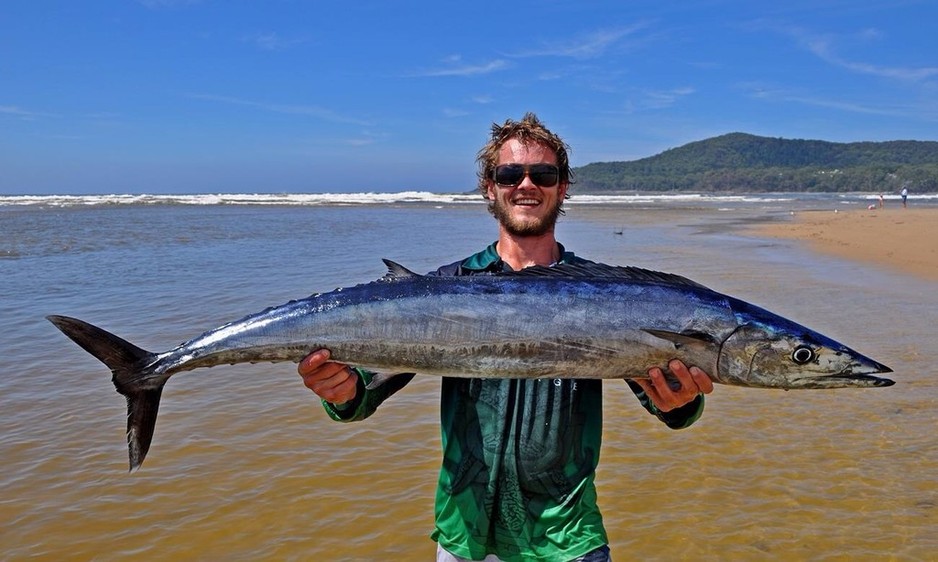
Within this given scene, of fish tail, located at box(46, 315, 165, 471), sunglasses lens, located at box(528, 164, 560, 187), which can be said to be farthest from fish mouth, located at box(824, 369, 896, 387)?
fish tail, located at box(46, 315, 165, 471)

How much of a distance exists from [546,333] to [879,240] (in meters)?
23.4

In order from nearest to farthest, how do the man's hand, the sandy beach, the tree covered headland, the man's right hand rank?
the man's hand
the man's right hand
the sandy beach
the tree covered headland

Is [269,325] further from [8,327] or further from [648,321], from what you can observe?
[8,327]

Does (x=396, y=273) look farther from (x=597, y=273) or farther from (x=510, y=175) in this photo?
(x=597, y=273)

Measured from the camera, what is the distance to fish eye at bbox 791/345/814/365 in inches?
113

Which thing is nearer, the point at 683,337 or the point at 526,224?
the point at 683,337

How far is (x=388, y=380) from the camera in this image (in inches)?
121

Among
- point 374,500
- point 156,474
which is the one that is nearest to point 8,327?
point 156,474

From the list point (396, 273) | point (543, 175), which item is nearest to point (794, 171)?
point (543, 175)

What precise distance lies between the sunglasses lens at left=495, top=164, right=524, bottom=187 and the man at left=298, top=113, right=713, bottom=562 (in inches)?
39.5

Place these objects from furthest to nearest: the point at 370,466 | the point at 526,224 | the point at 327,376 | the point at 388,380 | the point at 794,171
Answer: the point at 794,171
the point at 370,466
the point at 526,224
the point at 388,380
the point at 327,376

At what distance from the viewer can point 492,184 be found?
3539 millimetres

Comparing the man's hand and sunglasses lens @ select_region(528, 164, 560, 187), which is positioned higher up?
sunglasses lens @ select_region(528, 164, 560, 187)

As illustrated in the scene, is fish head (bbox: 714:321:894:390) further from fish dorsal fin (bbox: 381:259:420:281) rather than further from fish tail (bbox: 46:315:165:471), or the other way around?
fish tail (bbox: 46:315:165:471)
